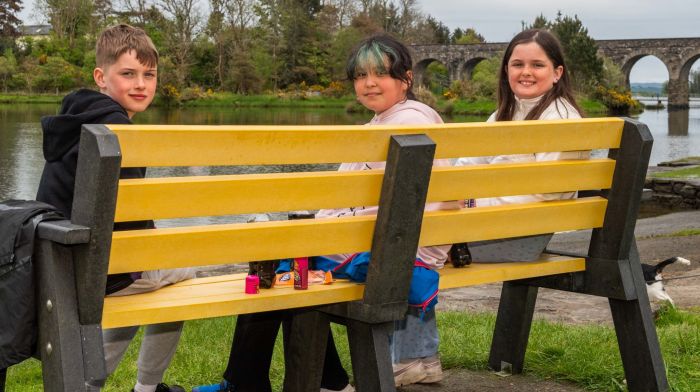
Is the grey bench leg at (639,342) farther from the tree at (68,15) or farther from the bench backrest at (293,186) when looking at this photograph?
the tree at (68,15)

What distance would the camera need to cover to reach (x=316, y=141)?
8.19 feet

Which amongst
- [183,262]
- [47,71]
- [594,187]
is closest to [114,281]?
[183,262]

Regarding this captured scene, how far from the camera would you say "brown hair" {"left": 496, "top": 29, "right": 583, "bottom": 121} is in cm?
383

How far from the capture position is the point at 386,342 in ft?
8.91

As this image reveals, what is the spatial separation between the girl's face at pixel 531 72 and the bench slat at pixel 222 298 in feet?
3.00

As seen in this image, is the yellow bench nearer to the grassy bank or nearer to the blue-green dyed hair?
the blue-green dyed hair

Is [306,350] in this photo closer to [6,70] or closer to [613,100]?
[613,100]

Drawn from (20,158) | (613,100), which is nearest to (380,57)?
(20,158)

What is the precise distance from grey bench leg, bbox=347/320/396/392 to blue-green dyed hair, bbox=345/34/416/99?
3.50 feet

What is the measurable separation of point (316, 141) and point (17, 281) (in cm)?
77

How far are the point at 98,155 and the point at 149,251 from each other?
335mm

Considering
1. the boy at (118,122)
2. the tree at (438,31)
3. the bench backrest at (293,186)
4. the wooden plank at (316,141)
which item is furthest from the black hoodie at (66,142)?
the tree at (438,31)

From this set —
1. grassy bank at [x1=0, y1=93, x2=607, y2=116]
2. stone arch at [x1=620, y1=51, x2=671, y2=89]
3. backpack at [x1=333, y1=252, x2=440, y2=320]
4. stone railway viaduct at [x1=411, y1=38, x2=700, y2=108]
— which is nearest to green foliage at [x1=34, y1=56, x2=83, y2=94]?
grassy bank at [x1=0, y1=93, x2=607, y2=116]

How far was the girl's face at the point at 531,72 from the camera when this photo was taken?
384 centimetres
